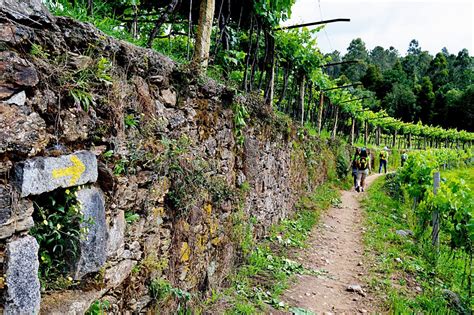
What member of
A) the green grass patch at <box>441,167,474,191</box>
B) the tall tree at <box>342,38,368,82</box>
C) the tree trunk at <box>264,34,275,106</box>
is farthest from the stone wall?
the tall tree at <box>342,38,368,82</box>

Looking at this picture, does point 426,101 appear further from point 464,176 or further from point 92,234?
point 92,234

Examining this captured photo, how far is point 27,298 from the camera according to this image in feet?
6.09

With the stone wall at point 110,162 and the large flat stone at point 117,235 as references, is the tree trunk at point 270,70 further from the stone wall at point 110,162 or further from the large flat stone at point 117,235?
the large flat stone at point 117,235

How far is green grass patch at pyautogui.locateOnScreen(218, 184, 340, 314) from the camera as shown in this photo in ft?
15.4

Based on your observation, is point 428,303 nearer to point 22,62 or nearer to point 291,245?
point 291,245

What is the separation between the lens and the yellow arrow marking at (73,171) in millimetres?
2126

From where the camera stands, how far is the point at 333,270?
6535mm

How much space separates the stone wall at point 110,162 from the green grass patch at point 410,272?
8.34ft

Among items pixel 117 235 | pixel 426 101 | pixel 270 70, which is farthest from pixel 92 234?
pixel 426 101

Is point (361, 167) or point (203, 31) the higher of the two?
point (203, 31)

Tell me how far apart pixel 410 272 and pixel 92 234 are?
19.9 ft

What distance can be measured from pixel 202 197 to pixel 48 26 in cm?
266

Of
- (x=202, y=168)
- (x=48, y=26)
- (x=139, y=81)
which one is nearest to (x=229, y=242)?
(x=202, y=168)

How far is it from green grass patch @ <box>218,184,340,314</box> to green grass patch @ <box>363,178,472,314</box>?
1386 millimetres
